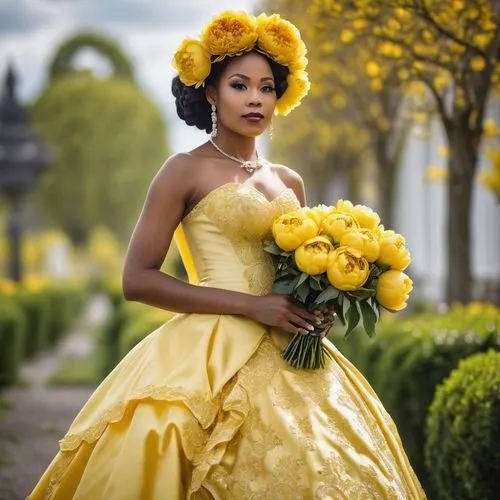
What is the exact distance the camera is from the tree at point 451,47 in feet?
21.0

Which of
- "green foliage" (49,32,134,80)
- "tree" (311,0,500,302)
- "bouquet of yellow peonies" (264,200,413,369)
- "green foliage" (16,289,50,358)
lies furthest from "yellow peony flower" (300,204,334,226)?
"green foliage" (49,32,134,80)

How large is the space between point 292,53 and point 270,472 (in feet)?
5.25

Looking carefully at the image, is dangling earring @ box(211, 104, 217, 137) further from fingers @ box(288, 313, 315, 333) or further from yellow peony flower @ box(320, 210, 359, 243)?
fingers @ box(288, 313, 315, 333)

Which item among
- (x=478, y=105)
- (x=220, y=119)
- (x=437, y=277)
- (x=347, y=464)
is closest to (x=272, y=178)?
(x=220, y=119)

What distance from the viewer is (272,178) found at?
4.24 meters

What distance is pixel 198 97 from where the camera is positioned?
4258 millimetres

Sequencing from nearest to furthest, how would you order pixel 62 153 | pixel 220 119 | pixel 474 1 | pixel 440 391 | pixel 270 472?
pixel 270 472
pixel 220 119
pixel 440 391
pixel 474 1
pixel 62 153

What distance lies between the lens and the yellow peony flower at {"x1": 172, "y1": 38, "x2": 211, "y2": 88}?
4.11 meters

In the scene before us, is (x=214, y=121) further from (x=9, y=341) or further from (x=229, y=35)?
(x=9, y=341)

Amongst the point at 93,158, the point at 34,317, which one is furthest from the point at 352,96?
the point at 93,158

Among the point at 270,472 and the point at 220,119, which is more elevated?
the point at 220,119

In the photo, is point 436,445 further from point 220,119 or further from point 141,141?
point 141,141

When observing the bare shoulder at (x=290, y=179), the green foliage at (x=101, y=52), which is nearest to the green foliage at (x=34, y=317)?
the bare shoulder at (x=290, y=179)

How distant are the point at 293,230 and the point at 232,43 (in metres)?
0.77
